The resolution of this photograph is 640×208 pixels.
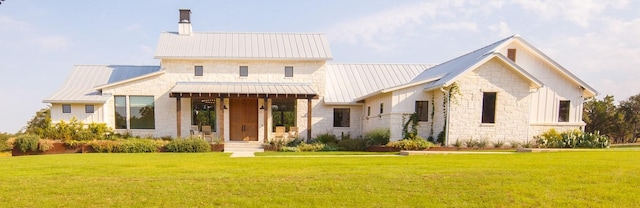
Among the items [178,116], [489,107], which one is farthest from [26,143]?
[489,107]

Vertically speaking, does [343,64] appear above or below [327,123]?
above

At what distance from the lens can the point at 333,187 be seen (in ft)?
19.8

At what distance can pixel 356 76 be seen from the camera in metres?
22.6

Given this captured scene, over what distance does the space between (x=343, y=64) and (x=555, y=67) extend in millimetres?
12184

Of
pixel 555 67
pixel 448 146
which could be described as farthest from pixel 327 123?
pixel 555 67

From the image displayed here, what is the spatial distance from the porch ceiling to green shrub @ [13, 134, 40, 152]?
5.87 m

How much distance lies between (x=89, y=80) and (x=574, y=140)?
25451 mm

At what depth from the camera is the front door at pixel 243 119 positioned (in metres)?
19.5

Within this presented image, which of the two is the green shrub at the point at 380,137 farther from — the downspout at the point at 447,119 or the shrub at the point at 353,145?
the downspout at the point at 447,119

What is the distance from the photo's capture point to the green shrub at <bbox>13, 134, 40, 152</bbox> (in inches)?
587

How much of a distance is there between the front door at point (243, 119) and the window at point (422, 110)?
890cm

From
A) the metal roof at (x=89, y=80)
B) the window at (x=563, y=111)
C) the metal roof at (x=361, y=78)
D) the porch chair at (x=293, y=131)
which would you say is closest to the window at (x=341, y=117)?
the metal roof at (x=361, y=78)

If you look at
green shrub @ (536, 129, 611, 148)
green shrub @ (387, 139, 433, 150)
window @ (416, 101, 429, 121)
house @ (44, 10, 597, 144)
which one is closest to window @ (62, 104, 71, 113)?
house @ (44, 10, 597, 144)

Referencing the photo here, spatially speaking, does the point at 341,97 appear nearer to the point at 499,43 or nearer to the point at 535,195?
the point at 499,43
